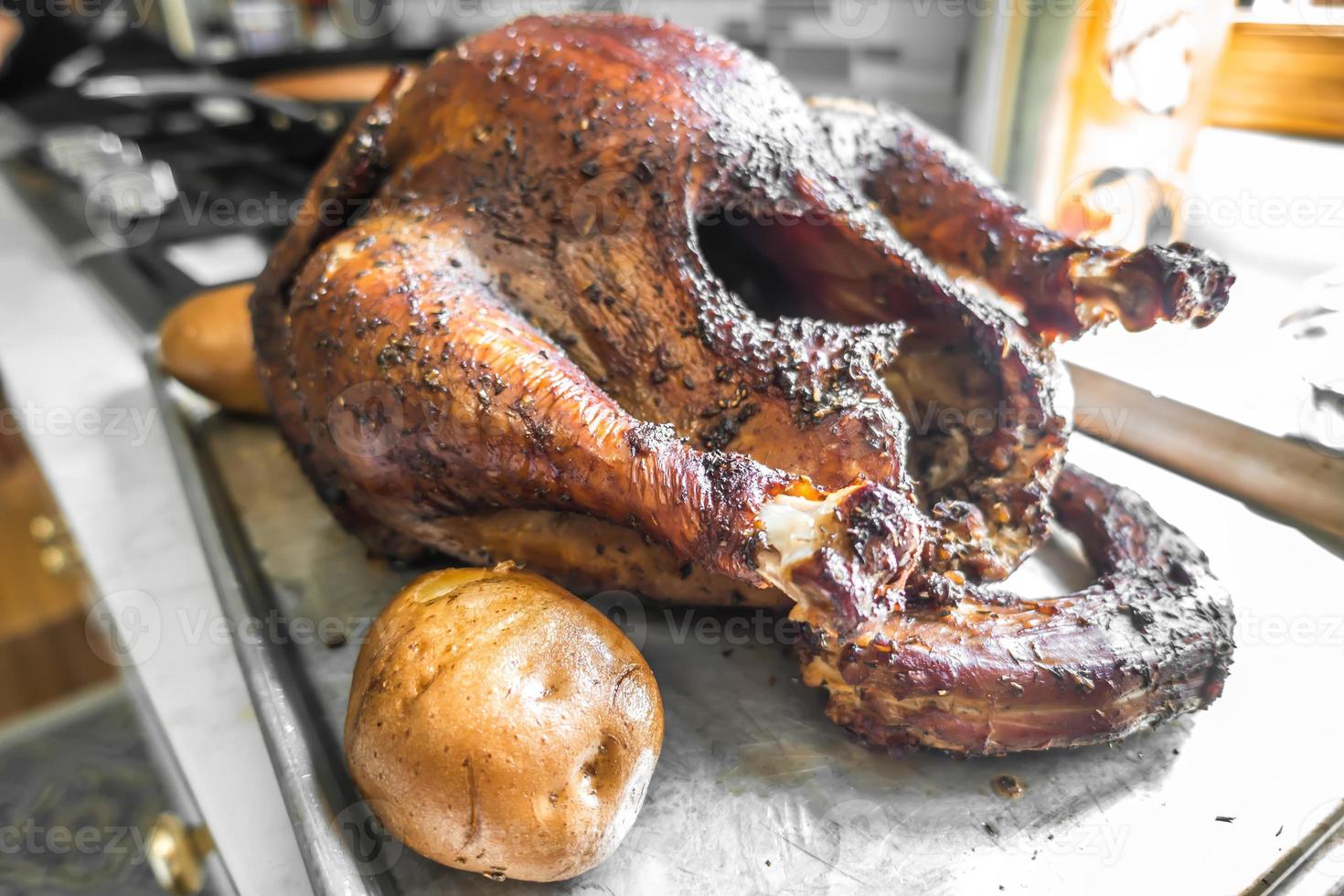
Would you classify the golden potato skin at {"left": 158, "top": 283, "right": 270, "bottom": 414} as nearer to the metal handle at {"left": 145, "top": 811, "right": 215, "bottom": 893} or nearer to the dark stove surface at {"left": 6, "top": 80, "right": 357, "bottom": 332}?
the dark stove surface at {"left": 6, "top": 80, "right": 357, "bottom": 332}

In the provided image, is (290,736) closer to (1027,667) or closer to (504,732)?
(504,732)

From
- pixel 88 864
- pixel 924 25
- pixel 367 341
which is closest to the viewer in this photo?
pixel 367 341

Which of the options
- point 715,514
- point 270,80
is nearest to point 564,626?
point 715,514

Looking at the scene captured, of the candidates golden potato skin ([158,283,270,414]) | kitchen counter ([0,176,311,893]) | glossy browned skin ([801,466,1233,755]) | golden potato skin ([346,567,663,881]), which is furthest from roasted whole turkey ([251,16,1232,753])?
golden potato skin ([158,283,270,414])

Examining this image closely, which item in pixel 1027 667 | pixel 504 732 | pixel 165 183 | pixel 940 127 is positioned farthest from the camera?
pixel 165 183

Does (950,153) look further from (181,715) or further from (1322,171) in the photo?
(181,715)

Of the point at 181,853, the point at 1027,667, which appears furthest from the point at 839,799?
the point at 181,853
